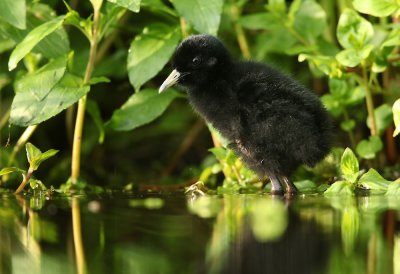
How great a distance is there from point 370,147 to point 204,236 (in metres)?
1.95

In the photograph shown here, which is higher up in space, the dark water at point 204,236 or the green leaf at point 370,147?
the green leaf at point 370,147

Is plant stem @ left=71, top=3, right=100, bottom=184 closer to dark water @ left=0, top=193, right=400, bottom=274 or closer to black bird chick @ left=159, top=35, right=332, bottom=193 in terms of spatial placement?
black bird chick @ left=159, top=35, right=332, bottom=193

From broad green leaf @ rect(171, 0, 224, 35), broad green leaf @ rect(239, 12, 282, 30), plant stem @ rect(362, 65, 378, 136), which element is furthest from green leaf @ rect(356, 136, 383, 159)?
broad green leaf @ rect(171, 0, 224, 35)

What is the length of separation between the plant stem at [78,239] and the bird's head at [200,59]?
0.88 m

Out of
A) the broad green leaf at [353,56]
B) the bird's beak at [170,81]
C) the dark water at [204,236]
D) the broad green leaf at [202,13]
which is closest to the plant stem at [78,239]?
the dark water at [204,236]

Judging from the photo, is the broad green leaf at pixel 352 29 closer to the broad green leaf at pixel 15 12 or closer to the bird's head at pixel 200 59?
the bird's head at pixel 200 59

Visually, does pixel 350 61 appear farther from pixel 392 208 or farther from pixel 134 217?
pixel 134 217

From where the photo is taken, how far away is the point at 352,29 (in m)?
4.16

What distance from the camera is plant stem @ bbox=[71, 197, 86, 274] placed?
7.40 ft

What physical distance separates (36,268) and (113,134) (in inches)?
143

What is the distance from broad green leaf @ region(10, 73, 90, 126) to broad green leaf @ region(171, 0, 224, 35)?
2.09 ft

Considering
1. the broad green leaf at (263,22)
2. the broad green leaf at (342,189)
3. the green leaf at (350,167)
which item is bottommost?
the broad green leaf at (342,189)

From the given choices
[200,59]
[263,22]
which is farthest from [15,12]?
[263,22]

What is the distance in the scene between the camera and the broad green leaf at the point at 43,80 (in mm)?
4078
